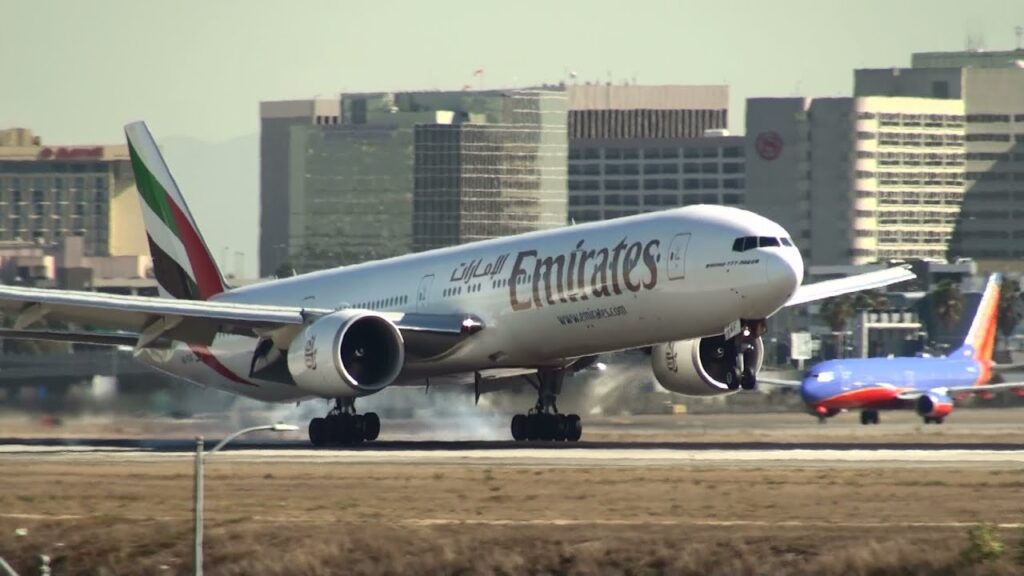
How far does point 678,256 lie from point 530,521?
1408 cm

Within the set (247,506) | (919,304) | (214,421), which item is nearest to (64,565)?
(247,506)

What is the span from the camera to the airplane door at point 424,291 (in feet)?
186

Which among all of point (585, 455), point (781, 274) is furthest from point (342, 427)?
point (781, 274)

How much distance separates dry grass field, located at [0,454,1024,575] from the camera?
1346 inches

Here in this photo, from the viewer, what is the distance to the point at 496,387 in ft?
195

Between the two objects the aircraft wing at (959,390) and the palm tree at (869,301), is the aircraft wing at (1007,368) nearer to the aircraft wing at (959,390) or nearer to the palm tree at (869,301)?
the aircraft wing at (959,390)

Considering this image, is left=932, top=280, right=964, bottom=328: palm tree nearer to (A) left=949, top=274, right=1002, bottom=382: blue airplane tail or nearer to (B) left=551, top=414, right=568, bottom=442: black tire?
(A) left=949, top=274, right=1002, bottom=382: blue airplane tail

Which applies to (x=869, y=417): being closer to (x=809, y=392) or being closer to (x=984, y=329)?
(x=809, y=392)

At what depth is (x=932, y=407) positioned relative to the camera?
252 feet

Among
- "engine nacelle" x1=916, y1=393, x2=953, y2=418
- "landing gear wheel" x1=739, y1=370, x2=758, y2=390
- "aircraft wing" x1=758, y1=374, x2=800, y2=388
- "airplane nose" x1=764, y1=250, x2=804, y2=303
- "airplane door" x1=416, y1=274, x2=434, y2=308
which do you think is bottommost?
"engine nacelle" x1=916, y1=393, x2=953, y2=418

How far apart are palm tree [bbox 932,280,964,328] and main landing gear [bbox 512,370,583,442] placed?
104 metres

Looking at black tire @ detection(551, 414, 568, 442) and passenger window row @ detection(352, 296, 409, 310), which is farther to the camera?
passenger window row @ detection(352, 296, 409, 310)

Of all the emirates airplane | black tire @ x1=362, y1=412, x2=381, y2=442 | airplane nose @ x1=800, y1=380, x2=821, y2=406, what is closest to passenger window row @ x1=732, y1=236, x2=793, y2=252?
the emirates airplane

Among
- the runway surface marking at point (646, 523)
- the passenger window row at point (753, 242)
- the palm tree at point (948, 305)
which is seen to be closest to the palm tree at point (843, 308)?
the palm tree at point (948, 305)
